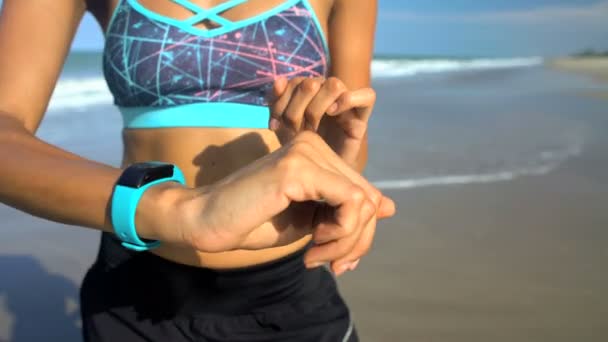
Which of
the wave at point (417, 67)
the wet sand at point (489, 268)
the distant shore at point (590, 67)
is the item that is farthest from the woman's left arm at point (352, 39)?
the wave at point (417, 67)

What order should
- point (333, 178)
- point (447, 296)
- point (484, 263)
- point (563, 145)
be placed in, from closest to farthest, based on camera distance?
point (333, 178) → point (447, 296) → point (484, 263) → point (563, 145)

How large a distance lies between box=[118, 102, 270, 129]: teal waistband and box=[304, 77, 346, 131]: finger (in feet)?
1.11

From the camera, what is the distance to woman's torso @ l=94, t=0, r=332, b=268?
1.10 meters

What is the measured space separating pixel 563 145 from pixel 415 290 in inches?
141

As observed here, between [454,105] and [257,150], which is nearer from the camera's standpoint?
[257,150]

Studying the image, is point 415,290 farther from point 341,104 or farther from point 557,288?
point 341,104

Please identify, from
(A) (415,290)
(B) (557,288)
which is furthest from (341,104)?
(B) (557,288)

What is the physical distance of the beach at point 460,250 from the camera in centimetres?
233

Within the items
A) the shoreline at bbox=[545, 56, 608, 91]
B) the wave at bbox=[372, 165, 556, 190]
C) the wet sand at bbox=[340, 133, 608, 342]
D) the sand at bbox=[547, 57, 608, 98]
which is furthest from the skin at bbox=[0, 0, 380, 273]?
the shoreline at bbox=[545, 56, 608, 91]

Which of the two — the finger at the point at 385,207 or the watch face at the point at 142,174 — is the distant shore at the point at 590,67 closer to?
the finger at the point at 385,207

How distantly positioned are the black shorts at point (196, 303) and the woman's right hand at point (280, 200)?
42cm

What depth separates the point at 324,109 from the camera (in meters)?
0.79

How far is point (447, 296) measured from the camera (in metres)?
2.53

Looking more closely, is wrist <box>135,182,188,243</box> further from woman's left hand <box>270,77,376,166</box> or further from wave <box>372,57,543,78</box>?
wave <box>372,57,543,78</box>
